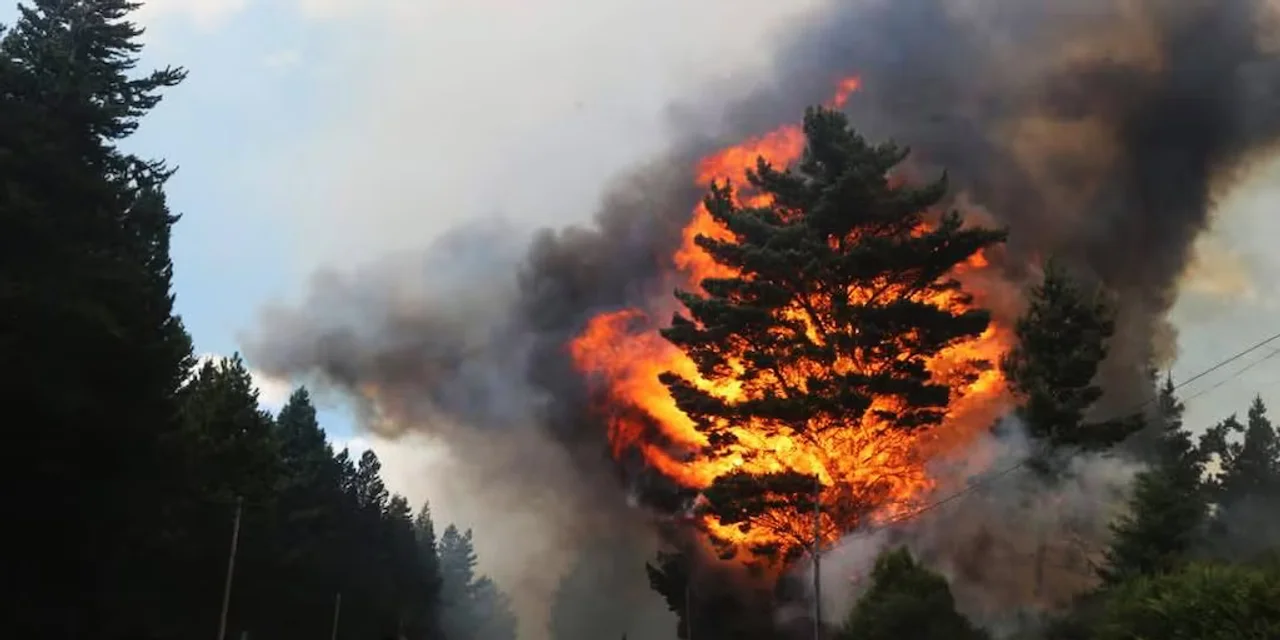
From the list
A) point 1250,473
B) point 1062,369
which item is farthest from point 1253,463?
point 1062,369

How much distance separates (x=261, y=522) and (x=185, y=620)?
10018 millimetres

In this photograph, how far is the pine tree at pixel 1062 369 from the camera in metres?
46.2

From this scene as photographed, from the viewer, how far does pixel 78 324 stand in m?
32.6

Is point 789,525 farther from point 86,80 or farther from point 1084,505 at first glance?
point 86,80

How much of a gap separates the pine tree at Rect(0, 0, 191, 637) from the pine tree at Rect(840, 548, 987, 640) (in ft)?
Result: 87.6

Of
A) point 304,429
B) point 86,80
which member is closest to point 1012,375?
point 86,80

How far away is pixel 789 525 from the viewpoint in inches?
1976

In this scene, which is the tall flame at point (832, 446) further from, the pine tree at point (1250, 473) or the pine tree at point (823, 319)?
the pine tree at point (1250, 473)

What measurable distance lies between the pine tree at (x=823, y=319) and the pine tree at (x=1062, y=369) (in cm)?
295

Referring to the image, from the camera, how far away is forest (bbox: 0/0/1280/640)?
3241 cm

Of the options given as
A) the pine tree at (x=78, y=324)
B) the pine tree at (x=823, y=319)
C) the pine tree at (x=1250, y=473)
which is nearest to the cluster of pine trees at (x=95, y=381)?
the pine tree at (x=78, y=324)

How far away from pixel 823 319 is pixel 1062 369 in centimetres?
1100

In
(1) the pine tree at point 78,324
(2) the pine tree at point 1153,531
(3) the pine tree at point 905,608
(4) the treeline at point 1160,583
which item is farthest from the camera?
(2) the pine tree at point 1153,531

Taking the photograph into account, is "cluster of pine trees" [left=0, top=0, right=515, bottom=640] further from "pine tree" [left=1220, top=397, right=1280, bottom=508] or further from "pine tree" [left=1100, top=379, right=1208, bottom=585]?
"pine tree" [left=1220, top=397, right=1280, bottom=508]
